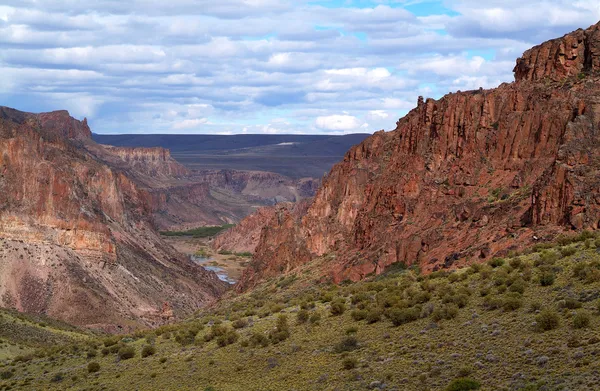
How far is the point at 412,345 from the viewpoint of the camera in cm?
2980

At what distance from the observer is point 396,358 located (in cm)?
2930

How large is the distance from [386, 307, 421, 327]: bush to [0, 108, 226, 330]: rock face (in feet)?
214

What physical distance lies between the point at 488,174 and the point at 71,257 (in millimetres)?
62716

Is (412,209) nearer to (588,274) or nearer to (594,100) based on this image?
(594,100)

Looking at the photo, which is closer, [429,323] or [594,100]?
[429,323]

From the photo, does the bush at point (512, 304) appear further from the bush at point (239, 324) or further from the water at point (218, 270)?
the water at point (218, 270)

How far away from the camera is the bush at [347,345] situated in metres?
31.9

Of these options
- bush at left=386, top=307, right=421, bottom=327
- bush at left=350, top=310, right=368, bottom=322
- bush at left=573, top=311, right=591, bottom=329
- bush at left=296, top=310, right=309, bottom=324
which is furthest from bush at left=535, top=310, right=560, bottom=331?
bush at left=296, top=310, right=309, bottom=324

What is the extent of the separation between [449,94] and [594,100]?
16.4 m

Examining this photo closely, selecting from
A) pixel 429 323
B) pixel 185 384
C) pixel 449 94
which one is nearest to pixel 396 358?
pixel 429 323

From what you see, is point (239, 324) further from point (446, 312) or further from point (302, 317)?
point (446, 312)

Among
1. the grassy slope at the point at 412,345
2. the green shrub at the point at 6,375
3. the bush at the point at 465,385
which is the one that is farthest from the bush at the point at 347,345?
the green shrub at the point at 6,375

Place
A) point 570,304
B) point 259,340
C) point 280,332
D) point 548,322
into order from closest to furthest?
point 548,322 < point 570,304 < point 280,332 < point 259,340

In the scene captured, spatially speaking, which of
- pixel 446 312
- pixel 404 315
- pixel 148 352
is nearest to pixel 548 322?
pixel 446 312
